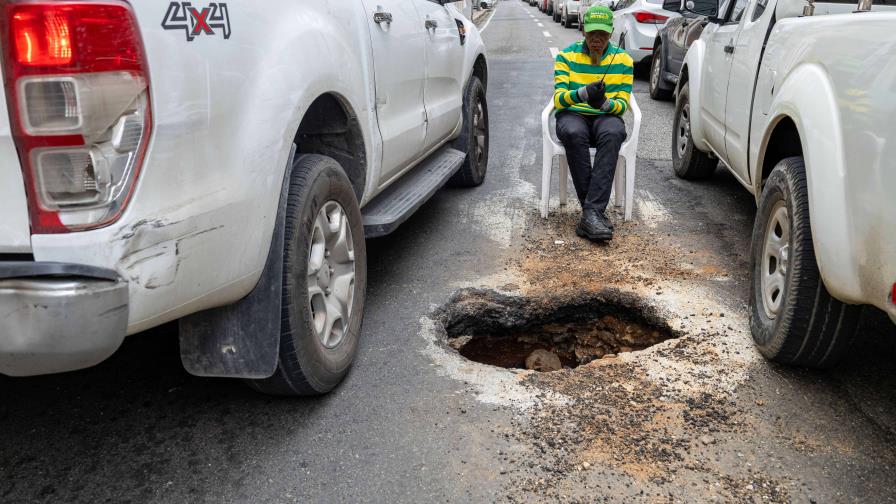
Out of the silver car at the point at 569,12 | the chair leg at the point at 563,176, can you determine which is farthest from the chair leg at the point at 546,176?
the silver car at the point at 569,12

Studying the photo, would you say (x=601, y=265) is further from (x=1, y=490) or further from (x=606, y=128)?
(x=1, y=490)

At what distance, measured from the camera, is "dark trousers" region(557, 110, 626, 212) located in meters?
5.02

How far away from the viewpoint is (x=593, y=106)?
5.19 metres

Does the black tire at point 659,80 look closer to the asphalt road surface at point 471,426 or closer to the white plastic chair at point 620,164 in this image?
the white plastic chair at point 620,164

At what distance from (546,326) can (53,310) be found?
2.73 meters

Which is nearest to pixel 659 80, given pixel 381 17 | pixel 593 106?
pixel 593 106

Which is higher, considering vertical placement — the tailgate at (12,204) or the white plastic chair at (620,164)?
the tailgate at (12,204)

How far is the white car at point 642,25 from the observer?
36.5 feet

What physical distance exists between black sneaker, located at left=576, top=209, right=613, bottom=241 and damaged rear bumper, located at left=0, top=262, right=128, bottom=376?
3.46m

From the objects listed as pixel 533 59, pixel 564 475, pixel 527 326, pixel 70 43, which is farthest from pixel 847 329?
pixel 533 59

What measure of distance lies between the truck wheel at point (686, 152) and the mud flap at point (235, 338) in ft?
14.6

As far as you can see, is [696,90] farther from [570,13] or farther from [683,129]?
[570,13]

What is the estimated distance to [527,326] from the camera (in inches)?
159

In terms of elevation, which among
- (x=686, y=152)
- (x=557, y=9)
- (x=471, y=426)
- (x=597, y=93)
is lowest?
(x=471, y=426)
